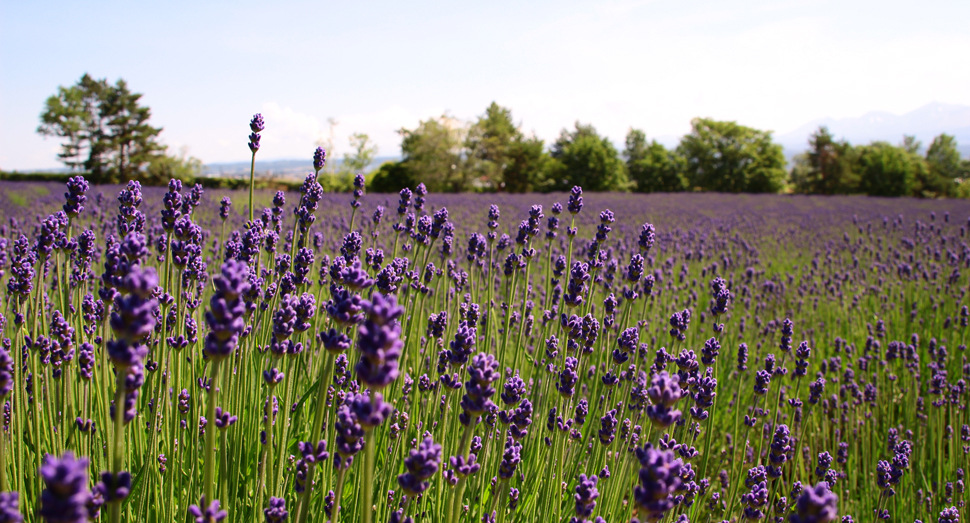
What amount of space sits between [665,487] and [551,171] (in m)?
37.5

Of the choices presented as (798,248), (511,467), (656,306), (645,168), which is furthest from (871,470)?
(645,168)

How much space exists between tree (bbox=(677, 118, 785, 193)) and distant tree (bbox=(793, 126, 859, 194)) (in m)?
2.49

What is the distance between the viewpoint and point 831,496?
0.86 meters

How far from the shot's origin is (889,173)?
112 ft

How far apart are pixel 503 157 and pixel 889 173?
25086 millimetres

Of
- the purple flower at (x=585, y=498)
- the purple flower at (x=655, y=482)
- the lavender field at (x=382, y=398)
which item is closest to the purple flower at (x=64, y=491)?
the lavender field at (x=382, y=398)

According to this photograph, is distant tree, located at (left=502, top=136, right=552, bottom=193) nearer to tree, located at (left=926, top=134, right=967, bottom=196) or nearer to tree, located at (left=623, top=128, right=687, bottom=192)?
tree, located at (left=623, top=128, right=687, bottom=192)

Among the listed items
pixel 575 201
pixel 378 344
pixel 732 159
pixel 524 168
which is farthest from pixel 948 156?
pixel 378 344

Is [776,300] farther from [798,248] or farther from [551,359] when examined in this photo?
[551,359]

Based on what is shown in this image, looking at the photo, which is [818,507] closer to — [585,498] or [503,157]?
[585,498]

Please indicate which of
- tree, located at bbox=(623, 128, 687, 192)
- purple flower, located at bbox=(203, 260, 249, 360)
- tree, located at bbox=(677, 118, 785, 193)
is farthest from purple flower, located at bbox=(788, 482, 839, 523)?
tree, located at bbox=(677, 118, 785, 193)

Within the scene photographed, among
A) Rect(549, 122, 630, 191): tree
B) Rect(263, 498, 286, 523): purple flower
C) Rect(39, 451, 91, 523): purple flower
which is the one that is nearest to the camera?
Rect(39, 451, 91, 523): purple flower

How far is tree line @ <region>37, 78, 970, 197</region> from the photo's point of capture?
3547cm

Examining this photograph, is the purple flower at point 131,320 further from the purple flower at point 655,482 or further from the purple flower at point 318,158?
the purple flower at point 318,158
